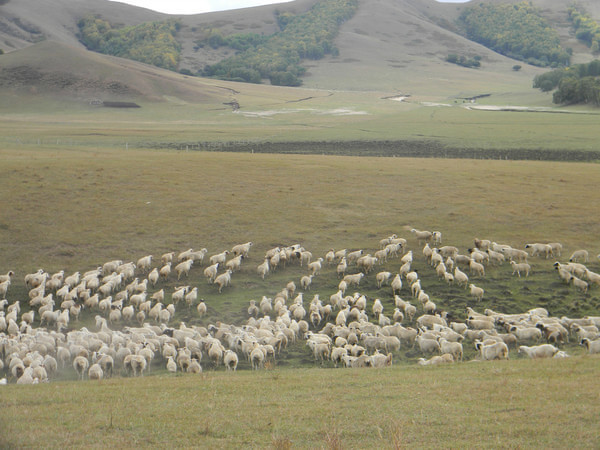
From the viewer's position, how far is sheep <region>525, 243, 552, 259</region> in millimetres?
27641

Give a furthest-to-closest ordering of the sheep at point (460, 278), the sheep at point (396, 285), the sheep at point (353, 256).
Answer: the sheep at point (353, 256)
the sheep at point (460, 278)
the sheep at point (396, 285)

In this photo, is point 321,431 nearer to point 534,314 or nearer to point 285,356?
point 285,356

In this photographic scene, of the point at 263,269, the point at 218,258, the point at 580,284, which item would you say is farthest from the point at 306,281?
the point at 580,284

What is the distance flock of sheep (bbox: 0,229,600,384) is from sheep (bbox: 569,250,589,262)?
5 cm

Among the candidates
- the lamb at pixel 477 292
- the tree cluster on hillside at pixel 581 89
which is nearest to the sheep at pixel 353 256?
the lamb at pixel 477 292

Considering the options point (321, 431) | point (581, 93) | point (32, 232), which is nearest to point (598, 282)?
point (321, 431)

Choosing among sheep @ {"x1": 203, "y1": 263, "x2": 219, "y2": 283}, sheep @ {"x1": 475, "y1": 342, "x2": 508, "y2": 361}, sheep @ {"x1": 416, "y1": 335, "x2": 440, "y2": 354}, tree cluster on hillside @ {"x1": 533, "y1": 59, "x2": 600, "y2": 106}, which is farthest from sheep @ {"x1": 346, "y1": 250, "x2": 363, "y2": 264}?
tree cluster on hillside @ {"x1": 533, "y1": 59, "x2": 600, "y2": 106}

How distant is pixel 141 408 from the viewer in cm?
1177

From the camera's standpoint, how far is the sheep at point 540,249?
2764cm

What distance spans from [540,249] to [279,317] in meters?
14.2

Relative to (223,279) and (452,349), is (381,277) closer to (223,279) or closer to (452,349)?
(223,279)

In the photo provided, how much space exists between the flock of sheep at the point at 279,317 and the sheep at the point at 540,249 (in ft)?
0.33

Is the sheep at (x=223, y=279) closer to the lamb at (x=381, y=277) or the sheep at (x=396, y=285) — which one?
the lamb at (x=381, y=277)

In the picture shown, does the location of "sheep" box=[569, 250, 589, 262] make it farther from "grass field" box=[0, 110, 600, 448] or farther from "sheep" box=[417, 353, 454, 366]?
"sheep" box=[417, 353, 454, 366]
